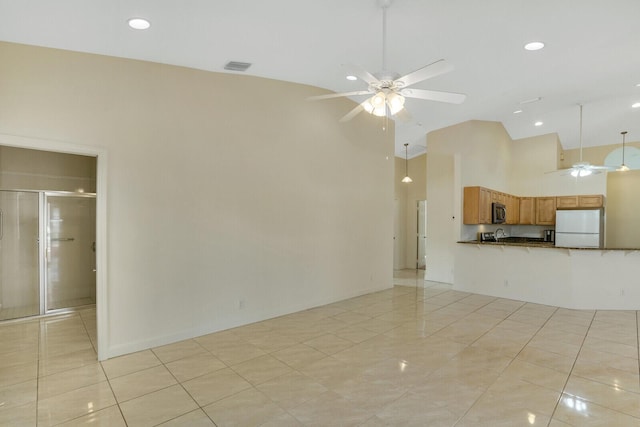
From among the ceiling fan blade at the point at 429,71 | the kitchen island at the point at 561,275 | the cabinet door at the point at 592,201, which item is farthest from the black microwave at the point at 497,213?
the ceiling fan blade at the point at 429,71

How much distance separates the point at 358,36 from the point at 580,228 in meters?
7.13

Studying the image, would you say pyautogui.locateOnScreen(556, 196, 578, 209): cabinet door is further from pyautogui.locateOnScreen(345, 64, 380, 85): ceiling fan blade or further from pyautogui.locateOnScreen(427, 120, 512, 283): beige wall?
pyautogui.locateOnScreen(345, 64, 380, 85): ceiling fan blade

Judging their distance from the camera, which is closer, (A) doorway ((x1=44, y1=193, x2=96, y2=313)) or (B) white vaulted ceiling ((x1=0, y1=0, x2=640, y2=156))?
(B) white vaulted ceiling ((x1=0, y1=0, x2=640, y2=156))

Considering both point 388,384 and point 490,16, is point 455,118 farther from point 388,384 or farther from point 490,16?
point 388,384

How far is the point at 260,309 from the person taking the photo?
4602mm

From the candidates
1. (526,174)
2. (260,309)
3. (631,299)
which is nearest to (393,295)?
(260,309)

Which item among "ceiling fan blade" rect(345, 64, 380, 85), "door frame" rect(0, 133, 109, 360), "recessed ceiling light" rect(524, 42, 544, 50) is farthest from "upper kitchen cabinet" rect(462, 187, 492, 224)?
"door frame" rect(0, 133, 109, 360)

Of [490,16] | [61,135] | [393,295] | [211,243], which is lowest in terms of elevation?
[393,295]

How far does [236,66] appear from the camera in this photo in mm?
4043

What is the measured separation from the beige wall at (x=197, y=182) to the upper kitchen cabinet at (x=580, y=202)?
18.7 ft

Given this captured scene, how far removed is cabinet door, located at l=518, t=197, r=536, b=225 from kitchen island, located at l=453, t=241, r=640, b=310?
8.75 ft

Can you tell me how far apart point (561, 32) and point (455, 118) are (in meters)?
3.33

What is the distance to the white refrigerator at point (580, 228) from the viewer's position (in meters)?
7.31

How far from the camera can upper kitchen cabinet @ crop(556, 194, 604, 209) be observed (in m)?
7.70
